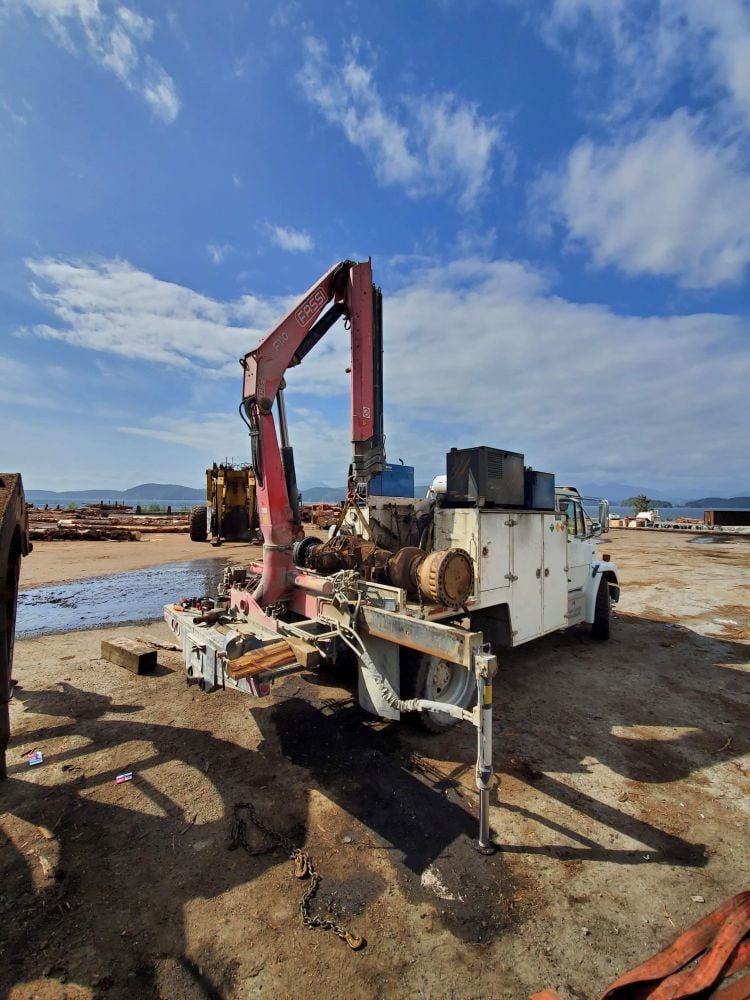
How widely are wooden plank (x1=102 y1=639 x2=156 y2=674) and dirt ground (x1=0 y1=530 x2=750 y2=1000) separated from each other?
5.9 inches

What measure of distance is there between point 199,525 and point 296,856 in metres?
20.3

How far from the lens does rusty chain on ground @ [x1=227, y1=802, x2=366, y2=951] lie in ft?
8.23

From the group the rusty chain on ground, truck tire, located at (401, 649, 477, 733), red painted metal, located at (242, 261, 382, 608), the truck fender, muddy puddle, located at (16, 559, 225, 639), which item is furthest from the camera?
muddy puddle, located at (16, 559, 225, 639)

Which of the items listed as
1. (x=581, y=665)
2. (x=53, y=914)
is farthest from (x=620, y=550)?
(x=53, y=914)

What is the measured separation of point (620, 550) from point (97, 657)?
2224cm

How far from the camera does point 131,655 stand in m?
6.04

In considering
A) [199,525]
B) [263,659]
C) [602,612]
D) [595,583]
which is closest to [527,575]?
[595,583]

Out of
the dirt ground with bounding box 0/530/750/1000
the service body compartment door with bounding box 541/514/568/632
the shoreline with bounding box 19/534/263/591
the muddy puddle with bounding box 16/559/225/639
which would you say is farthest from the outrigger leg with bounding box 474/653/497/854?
the shoreline with bounding box 19/534/263/591

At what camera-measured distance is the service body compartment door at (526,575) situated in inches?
231

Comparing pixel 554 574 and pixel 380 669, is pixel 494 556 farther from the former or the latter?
pixel 380 669

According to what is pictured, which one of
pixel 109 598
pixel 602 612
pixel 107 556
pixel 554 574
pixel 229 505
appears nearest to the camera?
pixel 554 574

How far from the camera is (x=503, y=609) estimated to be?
5.85 metres

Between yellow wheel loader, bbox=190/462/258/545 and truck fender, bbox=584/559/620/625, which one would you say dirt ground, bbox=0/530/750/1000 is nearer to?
truck fender, bbox=584/559/620/625

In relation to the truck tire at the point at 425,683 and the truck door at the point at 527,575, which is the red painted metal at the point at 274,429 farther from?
the truck door at the point at 527,575
